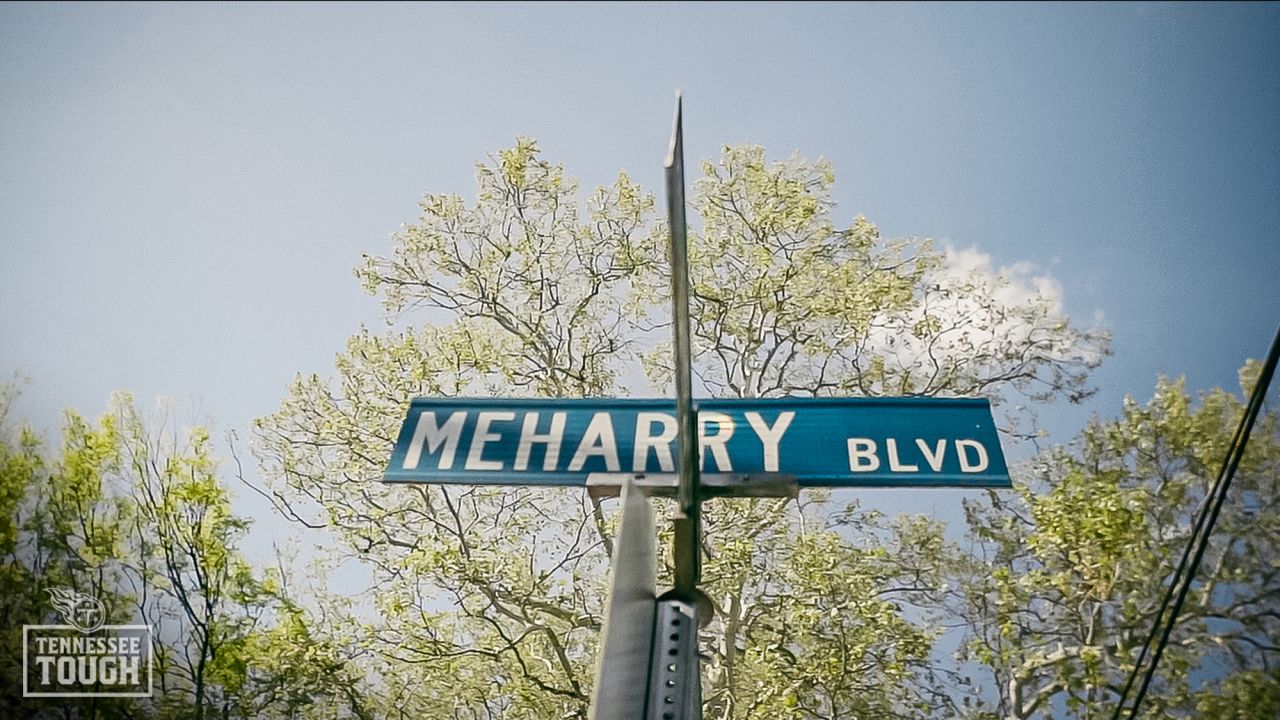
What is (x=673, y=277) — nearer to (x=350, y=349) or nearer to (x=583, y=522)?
(x=583, y=522)

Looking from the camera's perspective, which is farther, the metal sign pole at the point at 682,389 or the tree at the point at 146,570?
the tree at the point at 146,570

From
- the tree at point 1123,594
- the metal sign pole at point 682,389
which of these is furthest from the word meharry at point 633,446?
the tree at point 1123,594

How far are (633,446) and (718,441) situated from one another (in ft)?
0.60

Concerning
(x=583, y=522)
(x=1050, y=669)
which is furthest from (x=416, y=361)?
(x=1050, y=669)

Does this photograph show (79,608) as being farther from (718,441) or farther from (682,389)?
(682,389)

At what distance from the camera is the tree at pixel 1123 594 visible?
629 centimetres

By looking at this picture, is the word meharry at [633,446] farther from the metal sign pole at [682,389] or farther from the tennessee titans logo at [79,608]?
the tennessee titans logo at [79,608]

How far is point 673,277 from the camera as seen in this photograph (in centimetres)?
97

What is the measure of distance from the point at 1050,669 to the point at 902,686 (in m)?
1.39

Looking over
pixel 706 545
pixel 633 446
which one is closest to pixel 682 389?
pixel 633 446

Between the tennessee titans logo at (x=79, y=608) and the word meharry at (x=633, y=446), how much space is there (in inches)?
313

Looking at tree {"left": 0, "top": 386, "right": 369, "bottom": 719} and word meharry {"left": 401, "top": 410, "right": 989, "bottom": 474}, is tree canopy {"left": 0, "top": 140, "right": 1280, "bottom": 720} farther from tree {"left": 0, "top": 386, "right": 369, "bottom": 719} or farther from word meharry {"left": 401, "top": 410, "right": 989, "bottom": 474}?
word meharry {"left": 401, "top": 410, "right": 989, "bottom": 474}

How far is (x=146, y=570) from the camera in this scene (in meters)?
7.78

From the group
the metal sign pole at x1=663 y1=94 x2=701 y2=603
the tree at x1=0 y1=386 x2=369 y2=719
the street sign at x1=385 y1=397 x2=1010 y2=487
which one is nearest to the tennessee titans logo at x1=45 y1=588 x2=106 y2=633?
the tree at x1=0 y1=386 x2=369 y2=719
